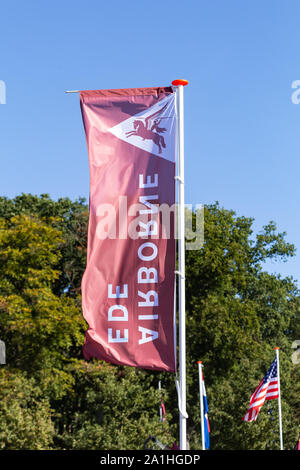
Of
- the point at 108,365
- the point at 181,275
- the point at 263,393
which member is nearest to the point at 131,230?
the point at 181,275

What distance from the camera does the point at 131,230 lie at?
9.11 m

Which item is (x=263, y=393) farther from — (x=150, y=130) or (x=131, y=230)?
(x=150, y=130)

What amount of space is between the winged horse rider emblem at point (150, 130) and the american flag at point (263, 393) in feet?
55.9

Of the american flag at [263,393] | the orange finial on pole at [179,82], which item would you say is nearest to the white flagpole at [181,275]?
the orange finial on pole at [179,82]

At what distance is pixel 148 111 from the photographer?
966 cm

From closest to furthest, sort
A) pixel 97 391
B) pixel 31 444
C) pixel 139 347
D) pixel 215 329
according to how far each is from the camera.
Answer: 1. pixel 139 347
2. pixel 31 444
3. pixel 97 391
4. pixel 215 329

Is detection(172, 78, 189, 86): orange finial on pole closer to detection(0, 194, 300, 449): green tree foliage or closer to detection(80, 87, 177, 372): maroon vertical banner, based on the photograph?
detection(80, 87, 177, 372): maroon vertical banner

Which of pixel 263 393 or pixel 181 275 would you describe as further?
pixel 263 393

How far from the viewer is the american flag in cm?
2409

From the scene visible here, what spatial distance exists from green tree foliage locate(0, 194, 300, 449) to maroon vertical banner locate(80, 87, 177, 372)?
63.3ft

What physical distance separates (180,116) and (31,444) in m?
20.7

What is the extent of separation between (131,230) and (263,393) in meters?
17.4
